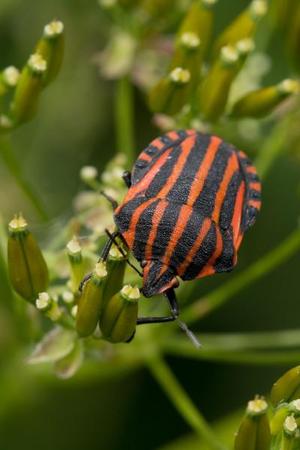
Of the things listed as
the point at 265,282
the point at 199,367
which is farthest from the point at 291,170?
the point at 199,367

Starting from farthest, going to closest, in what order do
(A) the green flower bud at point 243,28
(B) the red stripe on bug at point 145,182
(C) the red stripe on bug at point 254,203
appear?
(A) the green flower bud at point 243,28 < (C) the red stripe on bug at point 254,203 < (B) the red stripe on bug at point 145,182

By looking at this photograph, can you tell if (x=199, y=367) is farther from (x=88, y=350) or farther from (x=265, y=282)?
(x=88, y=350)

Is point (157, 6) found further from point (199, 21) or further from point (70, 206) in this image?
point (70, 206)

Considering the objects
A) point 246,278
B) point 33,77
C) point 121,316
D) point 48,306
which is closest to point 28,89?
point 33,77

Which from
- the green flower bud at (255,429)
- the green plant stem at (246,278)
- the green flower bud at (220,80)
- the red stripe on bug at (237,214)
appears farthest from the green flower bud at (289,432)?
the green flower bud at (220,80)

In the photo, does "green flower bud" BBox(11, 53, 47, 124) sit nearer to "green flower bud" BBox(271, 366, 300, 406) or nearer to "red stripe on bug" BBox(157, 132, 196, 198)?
"red stripe on bug" BBox(157, 132, 196, 198)

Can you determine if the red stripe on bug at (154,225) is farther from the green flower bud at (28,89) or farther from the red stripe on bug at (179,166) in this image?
the green flower bud at (28,89)

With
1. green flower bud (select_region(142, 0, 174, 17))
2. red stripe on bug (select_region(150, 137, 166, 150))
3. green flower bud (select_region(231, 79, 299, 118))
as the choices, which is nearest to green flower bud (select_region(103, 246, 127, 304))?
red stripe on bug (select_region(150, 137, 166, 150))
